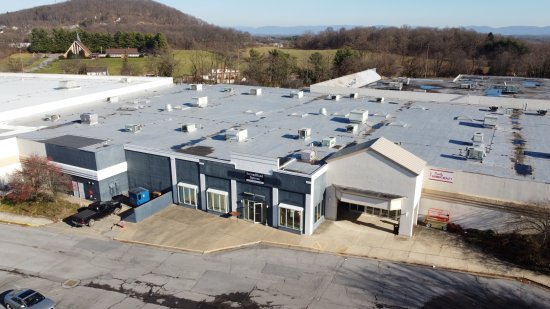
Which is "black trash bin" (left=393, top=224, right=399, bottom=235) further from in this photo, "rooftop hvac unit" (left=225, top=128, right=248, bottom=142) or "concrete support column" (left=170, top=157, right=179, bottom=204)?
"concrete support column" (left=170, top=157, right=179, bottom=204)

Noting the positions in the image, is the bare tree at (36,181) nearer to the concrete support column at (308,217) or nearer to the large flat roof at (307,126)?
the large flat roof at (307,126)

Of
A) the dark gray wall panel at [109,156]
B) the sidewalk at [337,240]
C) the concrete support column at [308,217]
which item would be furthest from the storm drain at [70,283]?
the concrete support column at [308,217]

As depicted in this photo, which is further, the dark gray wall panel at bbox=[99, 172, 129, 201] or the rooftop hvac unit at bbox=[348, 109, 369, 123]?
the rooftop hvac unit at bbox=[348, 109, 369, 123]

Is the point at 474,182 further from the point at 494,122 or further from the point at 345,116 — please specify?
the point at 345,116

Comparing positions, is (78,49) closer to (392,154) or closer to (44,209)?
(44,209)

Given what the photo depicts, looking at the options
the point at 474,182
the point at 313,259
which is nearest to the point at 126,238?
the point at 313,259

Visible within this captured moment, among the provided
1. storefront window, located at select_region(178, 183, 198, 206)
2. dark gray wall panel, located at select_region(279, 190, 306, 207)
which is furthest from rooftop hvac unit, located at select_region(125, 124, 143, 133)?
dark gray wall panel, located at select_region(279, 190, 306, 207)
